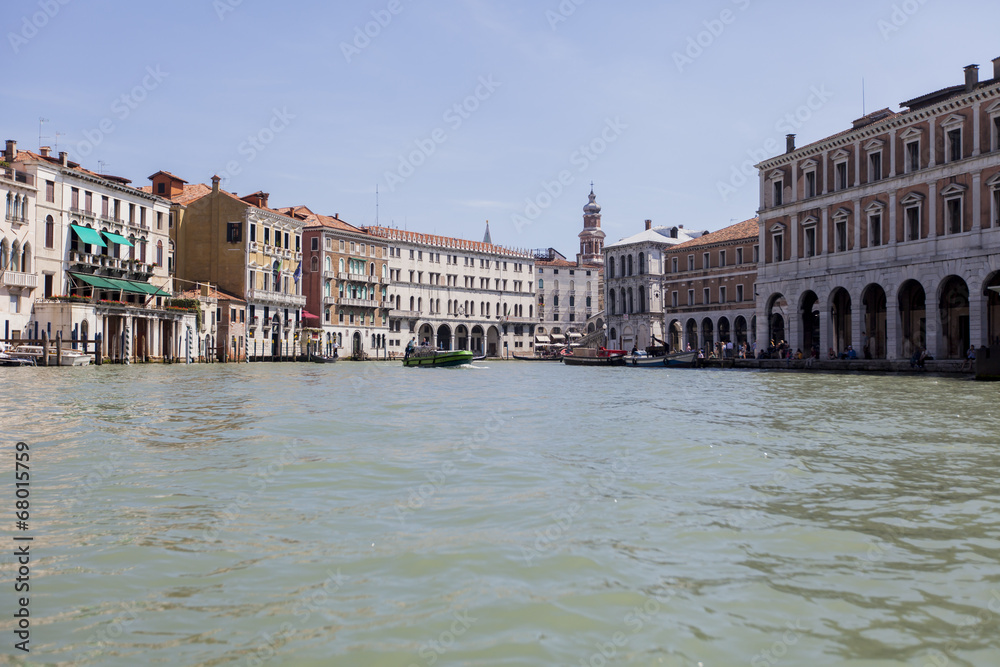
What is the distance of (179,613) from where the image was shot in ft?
12.5

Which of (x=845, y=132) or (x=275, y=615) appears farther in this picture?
(x=845, y=132)

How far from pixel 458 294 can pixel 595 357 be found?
86.8 feet

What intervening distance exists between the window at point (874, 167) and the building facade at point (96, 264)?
34.6 meters

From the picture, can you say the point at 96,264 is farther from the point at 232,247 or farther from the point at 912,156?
the point at 912,156

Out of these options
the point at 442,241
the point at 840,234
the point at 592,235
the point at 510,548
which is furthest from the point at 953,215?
the point at 592,235

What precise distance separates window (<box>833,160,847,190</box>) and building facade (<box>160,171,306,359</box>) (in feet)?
118

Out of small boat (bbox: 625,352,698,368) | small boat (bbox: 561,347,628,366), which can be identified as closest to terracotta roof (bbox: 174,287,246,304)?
small boat (bbox: 561,347,628,366)

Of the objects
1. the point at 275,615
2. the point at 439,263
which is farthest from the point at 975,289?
the point at 439,263

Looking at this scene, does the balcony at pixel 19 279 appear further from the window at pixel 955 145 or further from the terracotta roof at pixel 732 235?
the terracotta roof at pixel 732 235

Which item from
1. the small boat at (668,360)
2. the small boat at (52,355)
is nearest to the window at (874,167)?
the small boat at (668,360)

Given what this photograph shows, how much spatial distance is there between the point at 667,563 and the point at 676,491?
2.23 m

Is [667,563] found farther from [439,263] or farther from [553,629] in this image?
[439,263]

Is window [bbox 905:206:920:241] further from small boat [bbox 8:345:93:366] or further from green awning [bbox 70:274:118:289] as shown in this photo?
green awning [bbox 70:274:118:289]

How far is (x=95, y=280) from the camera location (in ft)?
129
